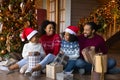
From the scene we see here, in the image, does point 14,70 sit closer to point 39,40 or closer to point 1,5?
point 39,40

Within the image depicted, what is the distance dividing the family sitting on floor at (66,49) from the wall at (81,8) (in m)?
4.32

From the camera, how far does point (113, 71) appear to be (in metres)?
4.88

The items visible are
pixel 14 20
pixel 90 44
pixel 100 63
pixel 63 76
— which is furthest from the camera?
pixel 14 20

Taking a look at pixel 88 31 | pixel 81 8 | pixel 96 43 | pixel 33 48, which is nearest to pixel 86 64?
pixel 96 43

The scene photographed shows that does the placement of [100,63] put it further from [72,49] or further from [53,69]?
[72,49]

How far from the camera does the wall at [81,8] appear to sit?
9430 millimetres

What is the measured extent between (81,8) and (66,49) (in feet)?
16.0

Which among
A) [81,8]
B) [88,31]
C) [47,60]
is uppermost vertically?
[81,8]

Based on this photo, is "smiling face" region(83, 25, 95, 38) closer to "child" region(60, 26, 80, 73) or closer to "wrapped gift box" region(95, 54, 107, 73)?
"child" region(60, 26, 80, 73)

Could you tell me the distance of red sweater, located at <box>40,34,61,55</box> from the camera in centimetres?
511

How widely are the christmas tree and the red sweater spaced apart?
3.27ft

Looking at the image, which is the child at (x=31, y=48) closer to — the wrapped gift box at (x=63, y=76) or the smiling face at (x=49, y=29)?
the smiling face at (x=49, y=29)

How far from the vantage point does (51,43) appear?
5.18 m

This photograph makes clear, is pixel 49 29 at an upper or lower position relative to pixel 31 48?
upper
